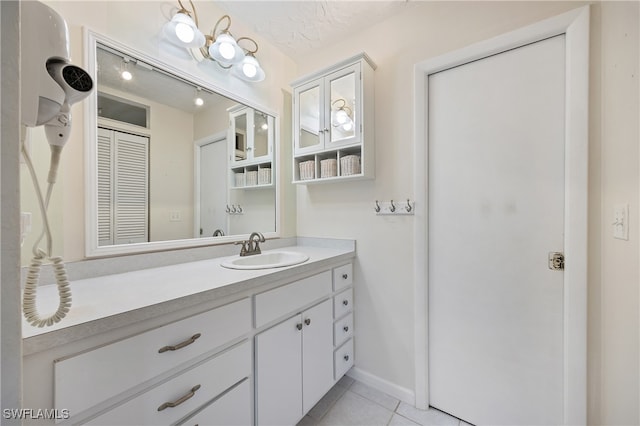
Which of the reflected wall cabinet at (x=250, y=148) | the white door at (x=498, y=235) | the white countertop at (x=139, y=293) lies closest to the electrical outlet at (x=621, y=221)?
the white door at (x=498, y=235)

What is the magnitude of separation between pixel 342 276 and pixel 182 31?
1696mm

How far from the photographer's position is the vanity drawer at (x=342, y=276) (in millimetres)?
1574

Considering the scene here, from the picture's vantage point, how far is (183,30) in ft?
4.33

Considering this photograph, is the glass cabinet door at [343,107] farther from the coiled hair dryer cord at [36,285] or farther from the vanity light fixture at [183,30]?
the coiled hair dryer cord at [36,285]

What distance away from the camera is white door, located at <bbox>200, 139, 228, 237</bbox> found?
59.9 inches

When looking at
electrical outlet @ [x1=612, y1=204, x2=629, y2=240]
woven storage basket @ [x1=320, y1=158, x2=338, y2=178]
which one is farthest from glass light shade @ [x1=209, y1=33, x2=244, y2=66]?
electrical outlet @ [x1=612, y1=204, x2=629, y2=240]

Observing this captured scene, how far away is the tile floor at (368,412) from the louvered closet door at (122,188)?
1.39 metres

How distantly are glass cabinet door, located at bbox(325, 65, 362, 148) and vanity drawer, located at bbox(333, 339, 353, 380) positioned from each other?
1360mm

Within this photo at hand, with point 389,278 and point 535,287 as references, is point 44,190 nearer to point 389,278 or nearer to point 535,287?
point 389,278

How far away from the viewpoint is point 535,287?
1.21m

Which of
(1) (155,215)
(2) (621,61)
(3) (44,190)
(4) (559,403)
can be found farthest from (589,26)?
(3) (44,190)

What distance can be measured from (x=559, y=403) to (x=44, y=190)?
8.06 ft

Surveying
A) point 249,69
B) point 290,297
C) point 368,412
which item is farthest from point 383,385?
point 249,69

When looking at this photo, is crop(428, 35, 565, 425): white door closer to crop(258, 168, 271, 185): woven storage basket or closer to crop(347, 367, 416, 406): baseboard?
crop(347, 367, 416, 406): baseboard
